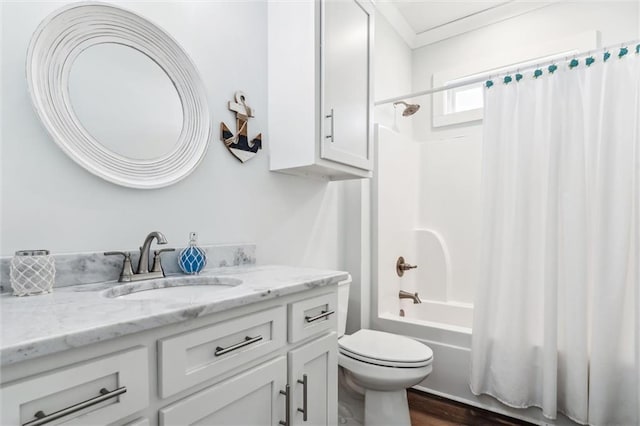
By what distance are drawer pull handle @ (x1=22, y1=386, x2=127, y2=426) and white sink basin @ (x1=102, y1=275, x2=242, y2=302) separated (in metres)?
0.41

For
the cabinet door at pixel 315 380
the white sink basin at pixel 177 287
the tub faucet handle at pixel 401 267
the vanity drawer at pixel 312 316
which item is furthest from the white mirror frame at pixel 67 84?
the tub faucet handle at pixel 401 267

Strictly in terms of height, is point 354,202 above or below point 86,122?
below

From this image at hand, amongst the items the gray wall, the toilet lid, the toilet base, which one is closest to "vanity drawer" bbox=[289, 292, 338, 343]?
the toilet lid

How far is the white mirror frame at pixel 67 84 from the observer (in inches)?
36.8

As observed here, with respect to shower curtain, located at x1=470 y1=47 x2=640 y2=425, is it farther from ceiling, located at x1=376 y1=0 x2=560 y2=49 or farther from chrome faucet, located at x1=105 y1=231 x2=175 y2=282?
chrome faucet, located at x1=105 y1=231 x2=175 y2=282

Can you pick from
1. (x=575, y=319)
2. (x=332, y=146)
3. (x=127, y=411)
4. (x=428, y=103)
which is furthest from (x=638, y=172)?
(x=127, y=411)

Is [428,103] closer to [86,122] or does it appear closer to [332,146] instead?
[332,146]

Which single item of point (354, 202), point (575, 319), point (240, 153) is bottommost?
point (575, 319)

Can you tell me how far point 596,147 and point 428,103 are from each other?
1.55 meters

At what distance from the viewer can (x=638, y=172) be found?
151cm

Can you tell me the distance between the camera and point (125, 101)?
1112mm

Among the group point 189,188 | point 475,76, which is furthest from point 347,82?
point 475,76

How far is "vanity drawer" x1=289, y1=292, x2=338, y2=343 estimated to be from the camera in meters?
1.02

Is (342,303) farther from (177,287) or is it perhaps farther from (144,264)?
(144,264)
